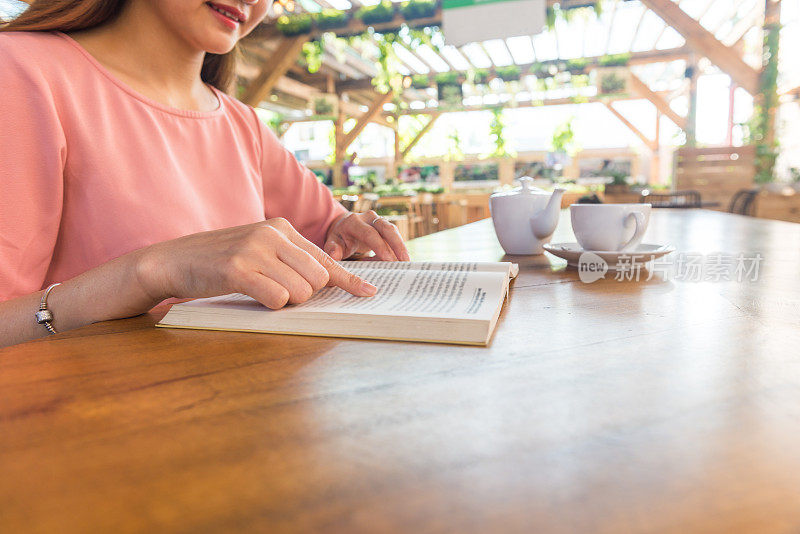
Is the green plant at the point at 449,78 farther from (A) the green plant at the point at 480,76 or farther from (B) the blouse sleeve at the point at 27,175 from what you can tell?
(B) the blouse sleeve at the point at 27,175

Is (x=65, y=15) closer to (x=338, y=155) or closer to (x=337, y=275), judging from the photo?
(x=337, y=275)

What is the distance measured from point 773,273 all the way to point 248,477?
2.64 feet

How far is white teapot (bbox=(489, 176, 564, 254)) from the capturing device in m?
0.99

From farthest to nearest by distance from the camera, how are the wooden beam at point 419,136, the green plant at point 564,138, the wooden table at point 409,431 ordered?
the wooden beam at point 419,136, the green plant at point 564,138, the wooden table at point 409,431

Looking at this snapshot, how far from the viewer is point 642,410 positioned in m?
0.31

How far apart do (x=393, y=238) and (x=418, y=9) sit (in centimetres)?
504

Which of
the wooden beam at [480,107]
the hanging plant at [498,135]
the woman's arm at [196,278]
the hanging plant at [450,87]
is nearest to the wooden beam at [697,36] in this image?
the hanging plant at [450,87]

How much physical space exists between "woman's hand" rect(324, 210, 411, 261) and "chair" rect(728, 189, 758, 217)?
4.67 m

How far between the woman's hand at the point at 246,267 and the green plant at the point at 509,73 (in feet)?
28.6

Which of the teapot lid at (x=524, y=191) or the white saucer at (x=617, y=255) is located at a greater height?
the teapot lid at (x=524, y=191)

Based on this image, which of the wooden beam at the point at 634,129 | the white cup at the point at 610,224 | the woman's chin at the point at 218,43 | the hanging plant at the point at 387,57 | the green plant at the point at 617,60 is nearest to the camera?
the white cup at the point at 610,224

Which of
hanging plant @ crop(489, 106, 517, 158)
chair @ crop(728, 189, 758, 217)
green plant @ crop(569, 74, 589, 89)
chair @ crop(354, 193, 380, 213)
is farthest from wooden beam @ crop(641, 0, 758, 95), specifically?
hanging plant @ crop(489, 106, 517, 158)

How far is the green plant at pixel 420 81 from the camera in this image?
924cm

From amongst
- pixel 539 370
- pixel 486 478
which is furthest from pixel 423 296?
pixel 486 478
